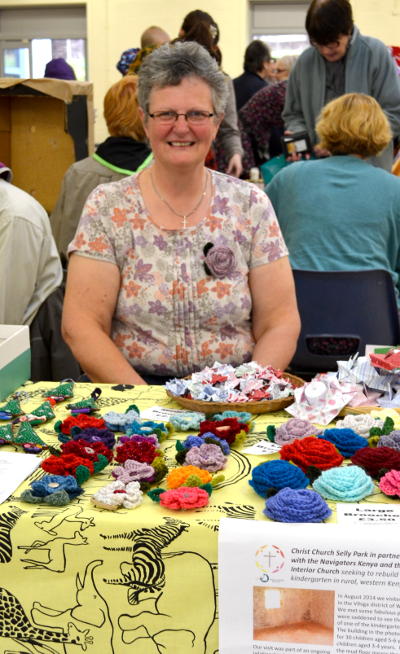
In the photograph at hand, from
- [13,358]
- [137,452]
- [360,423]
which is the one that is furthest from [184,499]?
[13,358]

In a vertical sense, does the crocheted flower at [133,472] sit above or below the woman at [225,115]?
below

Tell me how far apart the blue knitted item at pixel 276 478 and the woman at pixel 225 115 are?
10.8 feet

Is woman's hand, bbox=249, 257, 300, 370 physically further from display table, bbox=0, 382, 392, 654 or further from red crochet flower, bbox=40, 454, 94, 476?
display table, bbox=0, 382, 392, 654

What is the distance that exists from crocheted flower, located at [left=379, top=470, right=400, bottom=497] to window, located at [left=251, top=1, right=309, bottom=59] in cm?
983

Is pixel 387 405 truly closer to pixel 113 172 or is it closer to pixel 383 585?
pixel 383 585

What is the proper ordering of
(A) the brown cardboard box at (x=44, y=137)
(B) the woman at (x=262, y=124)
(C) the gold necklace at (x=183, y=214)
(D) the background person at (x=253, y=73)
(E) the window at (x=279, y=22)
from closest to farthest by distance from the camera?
(C) the gold necklace at (x=183, y=214) < (A) the brown cardboard box at (x=44, y=137) < (B) the woman at (x=262, y=124) < (D) the background person at (x=253, y=73) < (E) the window at (x=279, y=22)

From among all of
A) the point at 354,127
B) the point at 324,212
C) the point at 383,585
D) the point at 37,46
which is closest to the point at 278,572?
the point at 383,585

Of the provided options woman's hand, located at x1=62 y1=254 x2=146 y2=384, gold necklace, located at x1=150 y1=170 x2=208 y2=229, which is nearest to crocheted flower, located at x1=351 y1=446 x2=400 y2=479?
woman's hand, located at x1=62 y1=254 x2=146 y2=384

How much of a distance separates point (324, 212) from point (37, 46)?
9235mm

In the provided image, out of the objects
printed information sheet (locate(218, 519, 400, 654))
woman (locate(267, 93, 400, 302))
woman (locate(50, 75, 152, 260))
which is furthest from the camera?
woman (locate(50, 75, 152, 260))

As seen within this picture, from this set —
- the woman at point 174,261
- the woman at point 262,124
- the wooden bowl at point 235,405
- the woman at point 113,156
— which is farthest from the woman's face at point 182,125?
the woman at point 262,124

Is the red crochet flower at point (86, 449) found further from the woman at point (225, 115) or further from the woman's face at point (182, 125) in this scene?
the woman at point (225, 115)

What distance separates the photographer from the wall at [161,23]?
32.3 feet

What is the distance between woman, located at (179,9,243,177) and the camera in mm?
4219
